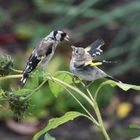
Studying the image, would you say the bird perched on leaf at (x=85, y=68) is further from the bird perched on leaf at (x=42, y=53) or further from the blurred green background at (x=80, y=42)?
the blurred green background at (x=80, y=42)

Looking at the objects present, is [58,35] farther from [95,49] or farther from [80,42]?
[80,42]

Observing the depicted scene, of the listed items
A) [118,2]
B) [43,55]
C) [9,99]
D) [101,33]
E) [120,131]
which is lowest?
[9,99]

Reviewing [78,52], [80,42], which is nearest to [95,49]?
[78,52]

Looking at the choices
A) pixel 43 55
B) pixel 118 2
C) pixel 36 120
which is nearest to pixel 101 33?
pixel 118 2

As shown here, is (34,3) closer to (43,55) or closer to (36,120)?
(36,120)

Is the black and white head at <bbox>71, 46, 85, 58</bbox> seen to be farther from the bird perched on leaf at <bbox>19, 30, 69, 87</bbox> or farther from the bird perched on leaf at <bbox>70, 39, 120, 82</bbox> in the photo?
the bird perched on leaf at <bbox>19, 30, 69, 87</bbox>

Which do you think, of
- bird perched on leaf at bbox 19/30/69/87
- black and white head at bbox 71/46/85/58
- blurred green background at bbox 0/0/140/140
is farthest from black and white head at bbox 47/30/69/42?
blurred green background at bbox 0/0/140/140
